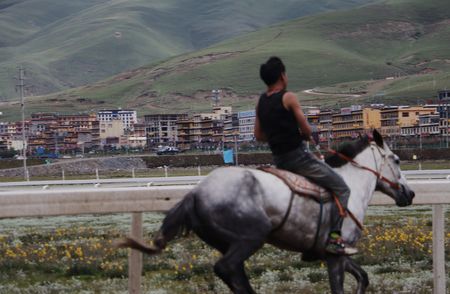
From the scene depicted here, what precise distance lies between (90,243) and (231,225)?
3.91 meters

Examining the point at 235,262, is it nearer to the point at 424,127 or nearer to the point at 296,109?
the point at 296,109

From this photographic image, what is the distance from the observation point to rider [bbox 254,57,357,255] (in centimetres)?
955

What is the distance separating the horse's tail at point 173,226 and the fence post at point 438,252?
3809mm

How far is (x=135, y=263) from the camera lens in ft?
35.3

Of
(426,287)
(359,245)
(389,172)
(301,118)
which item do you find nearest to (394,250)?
(359,245)

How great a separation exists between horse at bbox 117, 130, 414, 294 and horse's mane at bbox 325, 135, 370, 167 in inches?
20.4

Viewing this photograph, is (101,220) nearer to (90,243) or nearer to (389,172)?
(90,243)

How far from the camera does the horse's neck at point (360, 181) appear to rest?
33.1 feet

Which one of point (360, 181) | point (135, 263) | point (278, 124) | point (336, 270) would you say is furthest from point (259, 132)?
point (135, 263)

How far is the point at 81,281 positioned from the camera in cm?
1145

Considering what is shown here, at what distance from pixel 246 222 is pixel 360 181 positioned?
2024mm

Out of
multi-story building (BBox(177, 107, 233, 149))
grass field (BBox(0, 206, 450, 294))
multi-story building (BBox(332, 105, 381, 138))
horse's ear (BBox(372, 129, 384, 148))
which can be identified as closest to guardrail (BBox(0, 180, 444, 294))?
grass field (BBox(0, 206, 450, 294))

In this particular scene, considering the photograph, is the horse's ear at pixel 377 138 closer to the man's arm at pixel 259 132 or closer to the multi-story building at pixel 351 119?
the man's arm at pixel 259 132

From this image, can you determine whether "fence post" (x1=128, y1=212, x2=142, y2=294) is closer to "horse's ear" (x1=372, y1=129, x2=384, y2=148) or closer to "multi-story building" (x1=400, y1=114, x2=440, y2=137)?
"horse's ear" (x1=372, y1=129, x2=384, y2=148)
